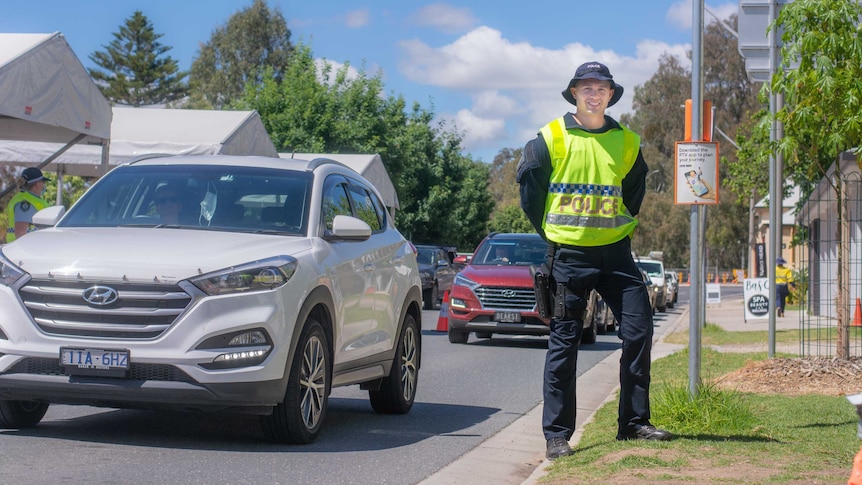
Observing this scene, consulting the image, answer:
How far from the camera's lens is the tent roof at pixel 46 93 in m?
13.4

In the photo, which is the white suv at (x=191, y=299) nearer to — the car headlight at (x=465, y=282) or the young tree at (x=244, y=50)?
the car headlight at (x=465, y=282)

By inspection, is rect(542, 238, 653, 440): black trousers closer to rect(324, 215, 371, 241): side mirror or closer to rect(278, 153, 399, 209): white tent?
rect(324, 215, 371, 241): side mirror

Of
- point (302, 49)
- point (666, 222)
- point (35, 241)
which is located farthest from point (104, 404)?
point (666, 222)

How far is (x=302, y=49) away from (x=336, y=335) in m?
42.8

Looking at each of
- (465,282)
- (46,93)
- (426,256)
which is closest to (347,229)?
(46,93)

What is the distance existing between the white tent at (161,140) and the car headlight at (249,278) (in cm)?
1213

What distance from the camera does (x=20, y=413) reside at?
24.5 ft

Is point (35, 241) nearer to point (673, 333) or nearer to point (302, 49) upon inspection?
point (673, 333)

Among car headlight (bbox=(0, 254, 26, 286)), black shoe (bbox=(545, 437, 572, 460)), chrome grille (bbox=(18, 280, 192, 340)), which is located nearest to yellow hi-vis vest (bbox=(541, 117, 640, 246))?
black shoe (bbox=(545, 437, 572, 460))

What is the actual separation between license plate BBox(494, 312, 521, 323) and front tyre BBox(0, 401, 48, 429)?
33.7ft

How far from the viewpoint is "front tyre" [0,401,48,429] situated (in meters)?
7.40

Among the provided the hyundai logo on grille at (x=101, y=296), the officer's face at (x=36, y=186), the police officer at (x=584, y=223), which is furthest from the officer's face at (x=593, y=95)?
the officer's face at (x=36, y=186)

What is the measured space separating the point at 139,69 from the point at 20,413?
7891cm

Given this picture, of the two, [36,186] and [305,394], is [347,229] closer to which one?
[305,394]
